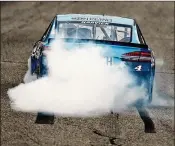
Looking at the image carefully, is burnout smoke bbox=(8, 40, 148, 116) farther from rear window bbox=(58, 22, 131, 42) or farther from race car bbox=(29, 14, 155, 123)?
rear window bbox=(58, 22, 131, 42)

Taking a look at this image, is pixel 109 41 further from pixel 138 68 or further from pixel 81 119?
pixel 81 119

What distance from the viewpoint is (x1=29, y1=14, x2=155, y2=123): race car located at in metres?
7.38

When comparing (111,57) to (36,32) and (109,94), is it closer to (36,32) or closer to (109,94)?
(109,94)

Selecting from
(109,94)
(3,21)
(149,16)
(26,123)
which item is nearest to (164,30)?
(149,16)

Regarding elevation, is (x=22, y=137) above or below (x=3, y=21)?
below

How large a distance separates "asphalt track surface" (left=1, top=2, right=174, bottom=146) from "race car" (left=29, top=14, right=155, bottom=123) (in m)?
0.79

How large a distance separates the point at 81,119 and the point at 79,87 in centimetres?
55

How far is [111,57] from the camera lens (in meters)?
7.33

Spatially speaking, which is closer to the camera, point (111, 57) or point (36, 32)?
point (111, 57)

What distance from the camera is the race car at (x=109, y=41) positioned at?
7375 mm

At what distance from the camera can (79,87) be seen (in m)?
7.58

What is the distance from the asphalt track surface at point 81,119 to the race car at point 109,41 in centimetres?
79

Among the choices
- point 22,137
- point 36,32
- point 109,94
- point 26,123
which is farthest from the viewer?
point 36,32

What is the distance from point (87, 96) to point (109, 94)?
0.39 m
